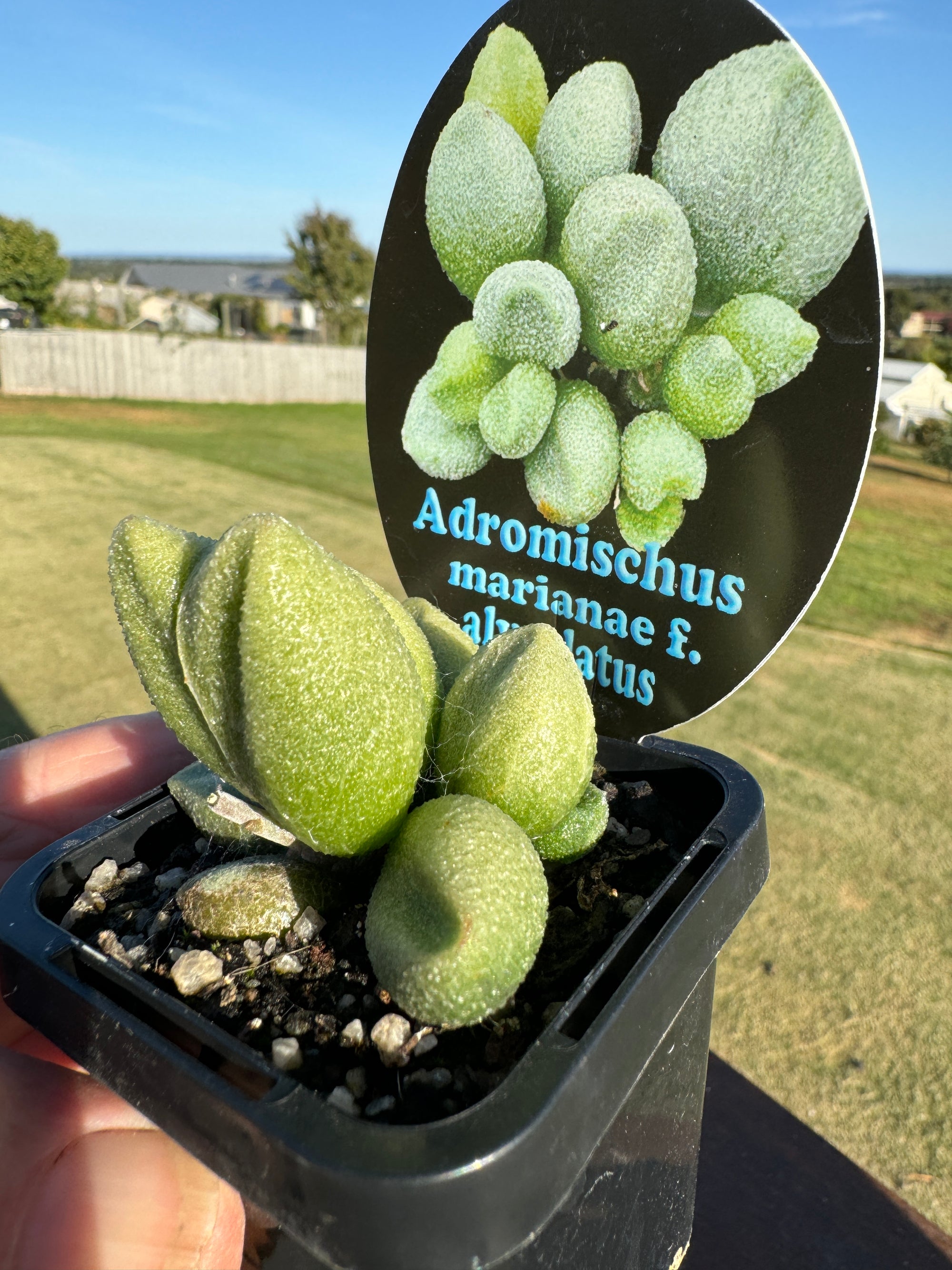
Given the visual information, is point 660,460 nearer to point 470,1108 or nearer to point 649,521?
point 649,521

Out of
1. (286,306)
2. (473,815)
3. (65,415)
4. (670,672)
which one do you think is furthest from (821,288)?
(286,306)

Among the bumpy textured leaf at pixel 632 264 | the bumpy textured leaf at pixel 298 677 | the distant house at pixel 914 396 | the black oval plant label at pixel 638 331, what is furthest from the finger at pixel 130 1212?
the distant house at pixel 914 396

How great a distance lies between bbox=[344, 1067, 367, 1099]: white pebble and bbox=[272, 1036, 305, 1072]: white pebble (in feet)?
0.09

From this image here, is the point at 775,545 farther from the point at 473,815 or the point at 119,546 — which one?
the point at 119,546

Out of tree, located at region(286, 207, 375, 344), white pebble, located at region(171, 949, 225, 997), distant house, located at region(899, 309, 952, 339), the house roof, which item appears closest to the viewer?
white pebble, located at region(171, 949, 225, 997)

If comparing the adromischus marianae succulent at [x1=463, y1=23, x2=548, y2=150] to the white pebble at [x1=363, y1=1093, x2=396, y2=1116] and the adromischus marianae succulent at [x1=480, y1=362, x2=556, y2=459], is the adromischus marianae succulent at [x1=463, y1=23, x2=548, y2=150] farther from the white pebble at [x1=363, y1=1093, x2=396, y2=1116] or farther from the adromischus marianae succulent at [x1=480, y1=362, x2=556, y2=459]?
the white pebble at [x1=363, y1=1093, x2=396, y2=1116]

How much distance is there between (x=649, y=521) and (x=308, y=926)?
1.58 feet

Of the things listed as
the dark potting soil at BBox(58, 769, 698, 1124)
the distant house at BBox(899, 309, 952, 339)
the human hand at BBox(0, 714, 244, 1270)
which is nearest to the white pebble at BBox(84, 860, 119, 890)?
the dark potting soil at BBox(58, 769, 698, 1124)

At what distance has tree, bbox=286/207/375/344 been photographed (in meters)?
18.8

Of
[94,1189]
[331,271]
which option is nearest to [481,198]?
[94,1189]

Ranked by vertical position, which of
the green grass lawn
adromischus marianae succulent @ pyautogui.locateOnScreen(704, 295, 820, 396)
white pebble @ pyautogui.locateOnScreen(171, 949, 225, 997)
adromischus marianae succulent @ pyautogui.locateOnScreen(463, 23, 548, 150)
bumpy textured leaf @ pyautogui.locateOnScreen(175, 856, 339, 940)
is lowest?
the green grass lawn

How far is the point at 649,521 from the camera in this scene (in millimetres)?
815

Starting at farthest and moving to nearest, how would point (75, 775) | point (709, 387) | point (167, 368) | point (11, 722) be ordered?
point (167, 368) → point (11, 722) → point (75, 775) → point (709, 387)

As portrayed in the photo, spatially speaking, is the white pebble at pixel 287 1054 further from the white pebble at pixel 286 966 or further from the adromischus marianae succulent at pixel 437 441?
the adromischus marianae succulent at pixel 437 441
